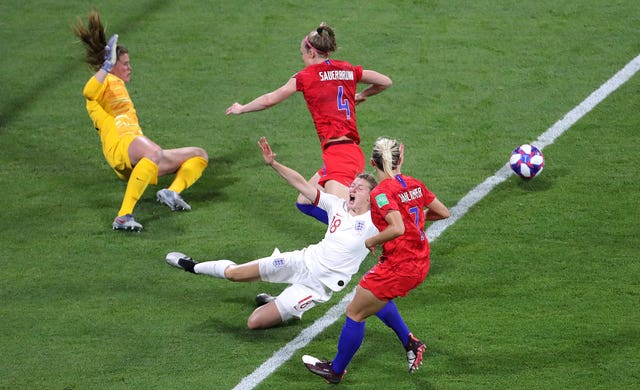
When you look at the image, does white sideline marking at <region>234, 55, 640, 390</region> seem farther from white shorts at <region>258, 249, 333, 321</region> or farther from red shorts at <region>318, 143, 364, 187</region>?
red shorts at <region>318, 143, 364, 187</region>

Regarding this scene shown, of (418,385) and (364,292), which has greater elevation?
(364,292)

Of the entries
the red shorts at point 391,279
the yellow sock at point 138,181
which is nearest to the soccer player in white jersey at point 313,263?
the red shorts at point 391,279

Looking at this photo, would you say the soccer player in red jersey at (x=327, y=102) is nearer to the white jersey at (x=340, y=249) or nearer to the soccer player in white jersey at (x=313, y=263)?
the soccer player in white jersey at (x=313, y=263)

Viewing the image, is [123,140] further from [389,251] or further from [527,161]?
[389,251]

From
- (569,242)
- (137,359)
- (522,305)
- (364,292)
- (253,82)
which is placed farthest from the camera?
(253,82)

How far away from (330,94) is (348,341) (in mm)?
2836

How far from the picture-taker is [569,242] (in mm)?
10797

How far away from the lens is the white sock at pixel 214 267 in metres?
9.65

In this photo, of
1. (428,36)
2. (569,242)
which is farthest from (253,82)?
(569,242)

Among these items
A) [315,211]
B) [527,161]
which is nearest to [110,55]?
[315,211]

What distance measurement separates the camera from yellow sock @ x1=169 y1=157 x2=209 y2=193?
1188 centimetres

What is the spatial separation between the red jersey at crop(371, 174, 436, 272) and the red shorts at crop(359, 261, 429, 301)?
3cm

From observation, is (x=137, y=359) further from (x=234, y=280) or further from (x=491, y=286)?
(x=491, y=286)

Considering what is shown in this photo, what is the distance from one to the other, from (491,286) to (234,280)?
2.29 meters
